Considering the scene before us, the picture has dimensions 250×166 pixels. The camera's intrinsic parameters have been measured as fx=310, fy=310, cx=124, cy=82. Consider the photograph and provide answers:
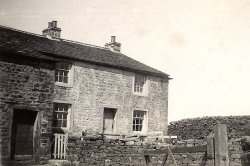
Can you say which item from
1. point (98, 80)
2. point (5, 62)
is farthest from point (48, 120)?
point (98, 80)

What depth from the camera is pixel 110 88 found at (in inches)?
828

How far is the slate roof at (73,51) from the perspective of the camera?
1839cm

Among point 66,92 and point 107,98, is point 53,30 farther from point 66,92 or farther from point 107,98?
point 107,98

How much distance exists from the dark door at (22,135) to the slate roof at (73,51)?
4.55m

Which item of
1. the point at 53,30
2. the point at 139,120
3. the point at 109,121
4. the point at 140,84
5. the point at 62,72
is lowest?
the point at 109,121

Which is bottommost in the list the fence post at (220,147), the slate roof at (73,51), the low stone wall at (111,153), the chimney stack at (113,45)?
the low stone wall at (111,153)

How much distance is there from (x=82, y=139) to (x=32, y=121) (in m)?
2.60

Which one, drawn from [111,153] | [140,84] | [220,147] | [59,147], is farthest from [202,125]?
[220,147]

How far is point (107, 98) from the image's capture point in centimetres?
2083

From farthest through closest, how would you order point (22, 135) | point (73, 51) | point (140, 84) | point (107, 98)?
point (140, 84)
point (107, 98)
point (73, 51)
point (22, 135)

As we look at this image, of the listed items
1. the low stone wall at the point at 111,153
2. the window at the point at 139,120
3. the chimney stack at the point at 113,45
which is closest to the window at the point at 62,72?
the window at the point at 139,120

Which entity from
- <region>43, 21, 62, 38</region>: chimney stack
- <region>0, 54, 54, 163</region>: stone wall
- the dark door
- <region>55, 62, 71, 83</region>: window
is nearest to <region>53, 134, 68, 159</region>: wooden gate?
<region>0, 54, 54, 163</region>: stone wall

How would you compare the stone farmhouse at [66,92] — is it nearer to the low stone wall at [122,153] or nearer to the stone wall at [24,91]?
the stone wall at [24,91]

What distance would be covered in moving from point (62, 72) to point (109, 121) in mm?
4723
